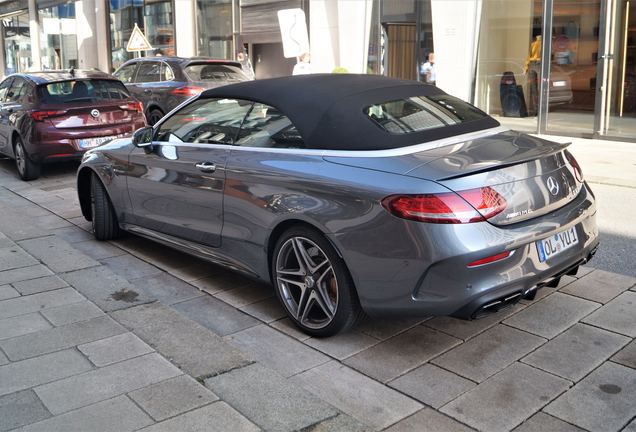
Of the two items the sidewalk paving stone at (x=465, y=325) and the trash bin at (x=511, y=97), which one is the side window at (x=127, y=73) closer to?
the trash bin at (x=511, y=97)

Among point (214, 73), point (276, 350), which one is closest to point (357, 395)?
point (276, 350)

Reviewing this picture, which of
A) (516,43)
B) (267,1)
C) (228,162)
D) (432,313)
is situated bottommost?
(432,313)

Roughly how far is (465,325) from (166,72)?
10437 millimetres

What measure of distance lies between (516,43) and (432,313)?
12.6 m

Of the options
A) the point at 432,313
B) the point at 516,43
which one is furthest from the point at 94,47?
the point at 432,313

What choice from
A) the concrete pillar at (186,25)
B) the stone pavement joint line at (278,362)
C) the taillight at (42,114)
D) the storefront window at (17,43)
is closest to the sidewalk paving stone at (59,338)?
the stone pavement joint line at (278,362)

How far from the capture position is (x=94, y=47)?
29984mm

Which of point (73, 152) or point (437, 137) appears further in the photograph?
point (73, 152)

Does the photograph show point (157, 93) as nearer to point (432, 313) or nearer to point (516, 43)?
point (516, 43)

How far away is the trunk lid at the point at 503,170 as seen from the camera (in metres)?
3.65

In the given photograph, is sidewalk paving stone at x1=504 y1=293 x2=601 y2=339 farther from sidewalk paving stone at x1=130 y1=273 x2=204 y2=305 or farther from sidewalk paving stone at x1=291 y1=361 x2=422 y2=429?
sidewalk paving stone at x1=130 y1=273 x2=204 y2=305

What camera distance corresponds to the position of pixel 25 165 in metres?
10.1

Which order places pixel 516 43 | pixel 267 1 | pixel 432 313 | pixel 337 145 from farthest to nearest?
1. pixel 267 1
2. pixel 516 43
3. pixel 337 145
4. pixel 432 313

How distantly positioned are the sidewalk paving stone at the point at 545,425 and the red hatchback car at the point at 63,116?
8118mm
